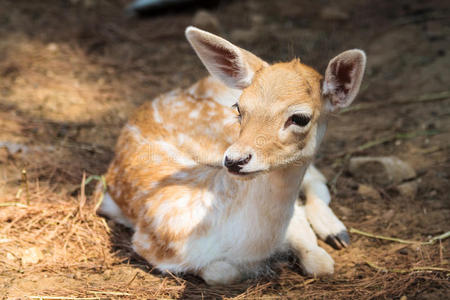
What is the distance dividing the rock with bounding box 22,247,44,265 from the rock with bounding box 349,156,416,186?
8.59 feet

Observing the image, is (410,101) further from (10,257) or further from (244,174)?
(10,257)

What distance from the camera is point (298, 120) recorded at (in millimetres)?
2826

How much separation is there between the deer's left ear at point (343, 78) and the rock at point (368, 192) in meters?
1.46

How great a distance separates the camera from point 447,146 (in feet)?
15.1

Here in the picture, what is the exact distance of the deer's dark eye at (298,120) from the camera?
281 centimetres

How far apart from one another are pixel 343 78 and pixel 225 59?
0.71 meters

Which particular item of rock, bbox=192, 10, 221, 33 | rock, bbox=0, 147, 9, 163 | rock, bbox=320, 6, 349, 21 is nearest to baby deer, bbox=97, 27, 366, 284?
rock, bbox=0, 147, 9, 163

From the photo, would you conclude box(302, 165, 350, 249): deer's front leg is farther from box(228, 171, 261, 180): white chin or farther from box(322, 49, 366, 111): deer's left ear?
box(228, 171, 261, 180): white chin

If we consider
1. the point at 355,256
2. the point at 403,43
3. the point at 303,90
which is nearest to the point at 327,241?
the point at 355,256

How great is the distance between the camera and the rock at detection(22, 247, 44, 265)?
334 cm

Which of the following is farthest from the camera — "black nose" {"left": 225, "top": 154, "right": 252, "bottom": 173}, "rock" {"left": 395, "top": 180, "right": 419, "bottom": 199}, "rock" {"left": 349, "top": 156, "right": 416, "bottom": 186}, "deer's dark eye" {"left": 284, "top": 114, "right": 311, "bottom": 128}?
"rock" {"left": 349, "top": 156, "right": 416, "bottom": 186}

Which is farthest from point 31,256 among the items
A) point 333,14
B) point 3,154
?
point 333,14

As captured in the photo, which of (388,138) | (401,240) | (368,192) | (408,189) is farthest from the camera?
(388,138)

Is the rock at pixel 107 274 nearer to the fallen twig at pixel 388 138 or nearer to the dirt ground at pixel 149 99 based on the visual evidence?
the dirt ground at pixel 149 99
